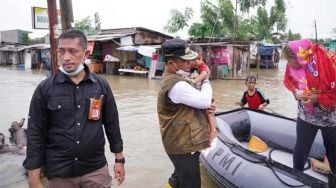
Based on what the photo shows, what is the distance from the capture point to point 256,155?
3.85 m

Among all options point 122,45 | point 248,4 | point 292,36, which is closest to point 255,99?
point 122,45

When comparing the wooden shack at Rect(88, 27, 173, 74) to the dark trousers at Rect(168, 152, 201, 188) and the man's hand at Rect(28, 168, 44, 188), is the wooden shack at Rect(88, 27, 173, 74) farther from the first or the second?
the man's hand at Rect(28, 168, 44, 188)

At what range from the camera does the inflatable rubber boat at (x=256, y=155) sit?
3.38m

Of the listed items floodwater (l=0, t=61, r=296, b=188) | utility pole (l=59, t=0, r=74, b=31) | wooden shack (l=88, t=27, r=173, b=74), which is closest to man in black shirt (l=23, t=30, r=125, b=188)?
utility pole (l=59, t=0, r=74, b=31)

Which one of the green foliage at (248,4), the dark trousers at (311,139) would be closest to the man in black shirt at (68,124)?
the dark trousers at (311,139)

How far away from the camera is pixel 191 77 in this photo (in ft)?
9.60

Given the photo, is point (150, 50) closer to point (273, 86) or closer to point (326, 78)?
point (273, 86)

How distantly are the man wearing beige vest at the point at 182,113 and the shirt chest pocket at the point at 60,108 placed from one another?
29.5 inches

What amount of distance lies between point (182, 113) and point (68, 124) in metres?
0.85

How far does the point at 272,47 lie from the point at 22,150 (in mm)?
23610

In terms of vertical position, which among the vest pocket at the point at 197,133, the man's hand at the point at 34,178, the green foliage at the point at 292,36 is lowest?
the man's hand at the point at 34,178

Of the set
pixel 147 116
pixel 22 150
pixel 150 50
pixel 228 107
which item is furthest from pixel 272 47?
pixel 22 150

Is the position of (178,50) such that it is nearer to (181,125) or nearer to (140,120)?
(181,125)

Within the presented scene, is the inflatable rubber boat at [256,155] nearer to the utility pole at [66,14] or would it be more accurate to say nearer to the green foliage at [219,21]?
the utility pole at [66,14]
